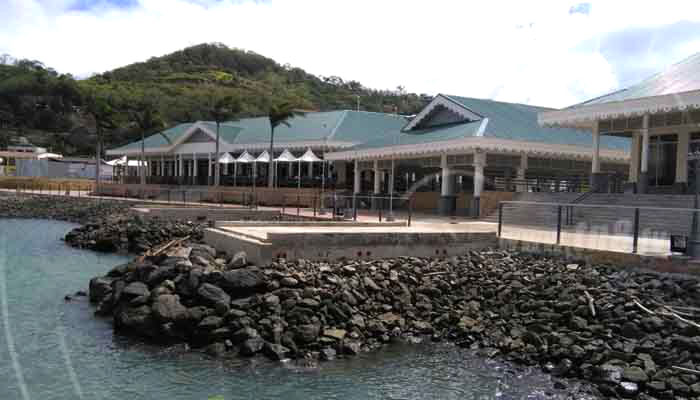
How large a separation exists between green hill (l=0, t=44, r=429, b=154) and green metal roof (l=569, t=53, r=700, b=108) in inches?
1403

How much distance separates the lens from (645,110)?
77.5ft

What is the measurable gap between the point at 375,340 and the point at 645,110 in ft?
53.2

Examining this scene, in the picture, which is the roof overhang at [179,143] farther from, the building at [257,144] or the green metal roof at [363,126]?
the green metal roof at [363,126]

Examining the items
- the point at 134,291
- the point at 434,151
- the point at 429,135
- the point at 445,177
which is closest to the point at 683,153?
the point at 445,177

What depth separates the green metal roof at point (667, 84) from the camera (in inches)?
947

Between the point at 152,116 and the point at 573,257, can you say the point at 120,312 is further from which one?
the point at 152,116

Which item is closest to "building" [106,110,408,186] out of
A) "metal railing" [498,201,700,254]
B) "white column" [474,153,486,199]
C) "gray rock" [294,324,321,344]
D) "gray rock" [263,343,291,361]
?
"white column" [474,153,486,199]

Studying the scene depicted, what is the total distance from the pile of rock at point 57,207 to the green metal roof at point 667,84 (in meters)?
27.0

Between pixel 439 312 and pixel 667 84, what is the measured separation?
17170mm

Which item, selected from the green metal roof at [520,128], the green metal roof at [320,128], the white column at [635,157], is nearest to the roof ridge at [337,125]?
the green metal roof at [320,128]

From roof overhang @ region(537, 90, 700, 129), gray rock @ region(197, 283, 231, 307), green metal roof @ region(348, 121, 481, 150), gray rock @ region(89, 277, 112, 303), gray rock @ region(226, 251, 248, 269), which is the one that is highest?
roof overhang @ region(537, 90, 700, 129)

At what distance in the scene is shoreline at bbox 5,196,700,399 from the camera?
1093 centimetres

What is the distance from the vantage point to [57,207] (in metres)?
45.4

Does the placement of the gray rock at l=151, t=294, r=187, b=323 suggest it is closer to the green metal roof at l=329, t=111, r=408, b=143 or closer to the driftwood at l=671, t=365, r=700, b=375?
the driftwood at l=671, t=365, r=700, b=375
